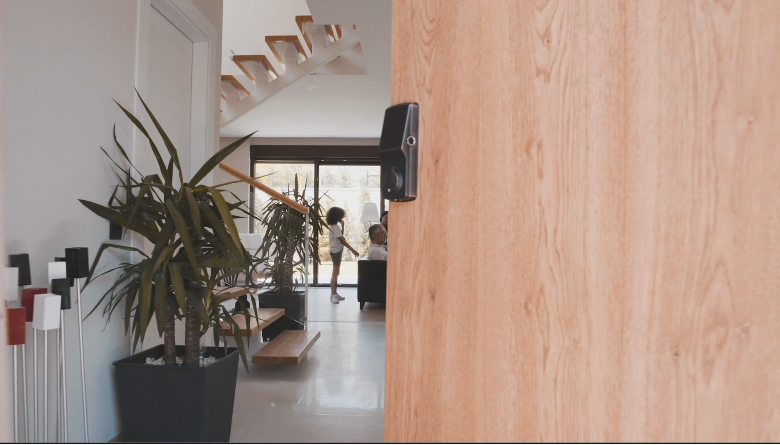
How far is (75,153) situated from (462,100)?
75.2 inches

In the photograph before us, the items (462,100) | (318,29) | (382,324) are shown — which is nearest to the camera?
(462,100)

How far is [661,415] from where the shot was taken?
842 mm

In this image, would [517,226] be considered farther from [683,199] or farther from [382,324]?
[382,324]

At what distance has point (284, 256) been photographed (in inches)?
200

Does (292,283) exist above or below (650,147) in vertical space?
below

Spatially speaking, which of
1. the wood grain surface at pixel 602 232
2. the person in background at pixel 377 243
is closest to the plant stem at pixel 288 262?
the person in background at pixel 377 243

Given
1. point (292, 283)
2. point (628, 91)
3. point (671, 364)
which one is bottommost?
point (292, 283)

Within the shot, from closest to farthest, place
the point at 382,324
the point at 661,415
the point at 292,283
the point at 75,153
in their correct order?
the point at 661,415
the point at 75,153
the point at 292,283
the point at 382,324

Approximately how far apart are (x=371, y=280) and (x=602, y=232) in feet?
22.5

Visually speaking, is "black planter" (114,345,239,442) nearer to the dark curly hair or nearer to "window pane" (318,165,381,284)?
the dark curly hair

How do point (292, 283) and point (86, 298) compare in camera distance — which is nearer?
point (86, 298)

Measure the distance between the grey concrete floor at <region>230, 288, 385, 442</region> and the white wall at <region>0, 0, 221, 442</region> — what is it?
76 centimetres

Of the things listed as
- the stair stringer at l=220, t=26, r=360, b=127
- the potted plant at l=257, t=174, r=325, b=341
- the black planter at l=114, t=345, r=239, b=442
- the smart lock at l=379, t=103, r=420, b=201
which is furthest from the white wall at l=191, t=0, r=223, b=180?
the smart lock at l=379, t=103, r=420, b=201

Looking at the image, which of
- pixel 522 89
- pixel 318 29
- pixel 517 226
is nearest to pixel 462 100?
pixel 522 89
